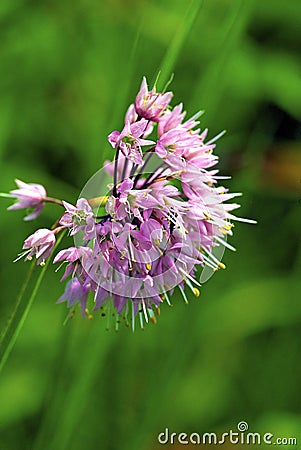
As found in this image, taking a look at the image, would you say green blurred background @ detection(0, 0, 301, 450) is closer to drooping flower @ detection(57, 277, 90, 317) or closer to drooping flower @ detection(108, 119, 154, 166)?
drooping flower @ detection(57, 277, 90, 317)

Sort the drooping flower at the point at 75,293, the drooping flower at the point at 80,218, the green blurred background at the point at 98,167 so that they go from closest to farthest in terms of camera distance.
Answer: the drooping flower at the point at 80,218 → the drooping flower at the point at 75,293 → the green blurred background at the point at 98,167

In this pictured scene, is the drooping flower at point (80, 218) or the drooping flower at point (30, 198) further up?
the drooping flower at point (30, 198)

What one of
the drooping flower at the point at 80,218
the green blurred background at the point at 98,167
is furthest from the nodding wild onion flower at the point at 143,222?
the green blurred background at the point at 98,167

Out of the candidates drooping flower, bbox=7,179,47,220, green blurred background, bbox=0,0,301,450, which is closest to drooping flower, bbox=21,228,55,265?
drooping flower, bbox=7,179,47,220

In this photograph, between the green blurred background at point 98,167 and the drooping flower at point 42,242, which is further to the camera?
the green blurred background at point 98,167

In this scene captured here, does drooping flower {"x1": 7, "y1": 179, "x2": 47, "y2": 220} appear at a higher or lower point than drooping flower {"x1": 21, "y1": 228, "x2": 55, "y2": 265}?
higher

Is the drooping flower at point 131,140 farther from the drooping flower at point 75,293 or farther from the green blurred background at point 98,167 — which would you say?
the green blurred background at point 98,167

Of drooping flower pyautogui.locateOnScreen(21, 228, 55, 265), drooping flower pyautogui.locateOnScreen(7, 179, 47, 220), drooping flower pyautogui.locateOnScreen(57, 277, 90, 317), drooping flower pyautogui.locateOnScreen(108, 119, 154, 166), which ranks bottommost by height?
drooping flower pyautogui.locateOnScreen(57, 277, 90, 317)
